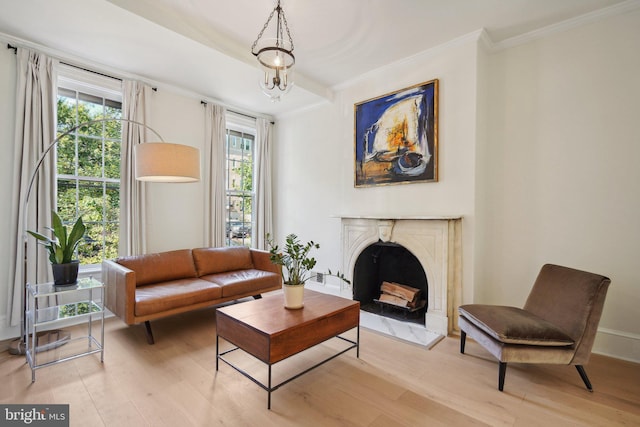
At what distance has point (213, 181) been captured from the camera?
4254mm

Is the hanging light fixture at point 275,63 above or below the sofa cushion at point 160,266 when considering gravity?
above

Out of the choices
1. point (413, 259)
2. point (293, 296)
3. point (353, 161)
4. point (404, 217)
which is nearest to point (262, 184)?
point (353, 161)

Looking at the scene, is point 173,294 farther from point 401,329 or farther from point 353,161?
point 353,161

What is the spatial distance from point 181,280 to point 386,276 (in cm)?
253

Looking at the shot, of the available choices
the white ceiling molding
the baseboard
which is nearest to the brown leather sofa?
the baseboard

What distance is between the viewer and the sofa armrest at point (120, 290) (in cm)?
262

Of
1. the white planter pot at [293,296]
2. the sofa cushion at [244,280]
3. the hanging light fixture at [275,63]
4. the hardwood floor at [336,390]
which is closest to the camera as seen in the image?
the hardwood floor at [336,390]

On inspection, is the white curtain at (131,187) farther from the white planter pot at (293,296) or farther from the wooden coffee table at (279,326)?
→ the white planter pot at (293,296)

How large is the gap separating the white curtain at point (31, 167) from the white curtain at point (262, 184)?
99.8 inches

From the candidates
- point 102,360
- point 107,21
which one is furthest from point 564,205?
point 107,21

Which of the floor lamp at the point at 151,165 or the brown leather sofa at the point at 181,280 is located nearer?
the floor lamp at the point at 151,165

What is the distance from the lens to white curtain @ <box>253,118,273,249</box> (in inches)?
193

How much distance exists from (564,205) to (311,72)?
3079 millimetres

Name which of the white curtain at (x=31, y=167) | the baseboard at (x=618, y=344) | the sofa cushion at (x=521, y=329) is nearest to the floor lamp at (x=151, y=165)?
the white curtain at (x=31, y=167)
